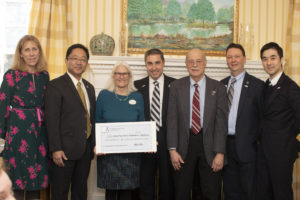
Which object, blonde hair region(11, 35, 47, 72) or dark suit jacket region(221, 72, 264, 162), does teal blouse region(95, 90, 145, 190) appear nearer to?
blonde hair region(11, 35, 47, 72)

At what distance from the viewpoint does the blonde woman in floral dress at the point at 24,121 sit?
2.70m

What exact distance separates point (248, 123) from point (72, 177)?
1.72 metres

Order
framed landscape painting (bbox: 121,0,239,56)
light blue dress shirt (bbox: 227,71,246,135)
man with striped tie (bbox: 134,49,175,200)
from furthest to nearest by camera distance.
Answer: framed landscape painting (bbox: 121,0,239,56) < man with striped tie (bbox: 134,49,175,200) < light blue dress shirt (bbox: 227,71,246,135)

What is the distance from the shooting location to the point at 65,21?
3990 mm

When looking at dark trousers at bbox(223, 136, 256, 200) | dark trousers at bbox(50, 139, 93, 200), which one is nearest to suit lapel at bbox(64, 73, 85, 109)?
dark trousers at bbox(50, 139, 93, 200)

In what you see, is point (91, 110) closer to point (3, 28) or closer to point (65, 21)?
point (65, 21)

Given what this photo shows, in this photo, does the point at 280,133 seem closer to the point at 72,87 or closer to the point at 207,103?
the point at 207,103

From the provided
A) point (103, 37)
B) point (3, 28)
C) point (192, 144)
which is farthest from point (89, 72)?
point (192, 144)

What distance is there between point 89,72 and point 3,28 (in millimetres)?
1482

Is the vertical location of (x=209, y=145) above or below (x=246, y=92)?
below

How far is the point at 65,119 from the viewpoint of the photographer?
8.98 feet

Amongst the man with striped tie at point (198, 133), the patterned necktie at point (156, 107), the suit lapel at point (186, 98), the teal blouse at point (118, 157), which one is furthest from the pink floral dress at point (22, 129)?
the suit lapel at point (186, 98)

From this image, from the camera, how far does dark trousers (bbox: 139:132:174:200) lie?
3.09 metres

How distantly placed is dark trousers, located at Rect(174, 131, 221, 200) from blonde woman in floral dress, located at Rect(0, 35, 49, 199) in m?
1.27
